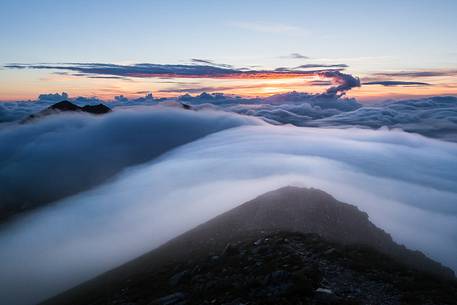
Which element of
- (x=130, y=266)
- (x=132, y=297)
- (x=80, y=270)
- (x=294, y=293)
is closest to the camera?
(x=294, y=293)

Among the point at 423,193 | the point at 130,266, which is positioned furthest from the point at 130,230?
the point at 423,193

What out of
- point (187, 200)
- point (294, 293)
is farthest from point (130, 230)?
point (294, 293)

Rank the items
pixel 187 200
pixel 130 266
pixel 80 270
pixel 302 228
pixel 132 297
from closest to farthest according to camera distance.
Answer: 1. pixel 132 297
2. pixel 302 228
3. pixel 130 266
4. pixel 80 270
5. pixel 187 200

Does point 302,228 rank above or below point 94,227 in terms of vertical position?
above

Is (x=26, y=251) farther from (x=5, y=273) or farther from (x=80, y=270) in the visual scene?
(x=80, y=270)

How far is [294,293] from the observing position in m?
31.3

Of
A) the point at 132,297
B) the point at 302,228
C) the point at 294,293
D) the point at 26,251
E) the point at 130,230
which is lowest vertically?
the point at 26,251

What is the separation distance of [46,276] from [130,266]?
37.5 metres

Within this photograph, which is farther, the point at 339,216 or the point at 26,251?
the point at 26,251

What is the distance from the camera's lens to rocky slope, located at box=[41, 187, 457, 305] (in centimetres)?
3266

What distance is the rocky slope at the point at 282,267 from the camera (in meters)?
32.7

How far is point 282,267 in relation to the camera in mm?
37688

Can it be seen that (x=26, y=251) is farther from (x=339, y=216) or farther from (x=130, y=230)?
(x=339, y=216)

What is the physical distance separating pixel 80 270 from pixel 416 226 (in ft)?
249
